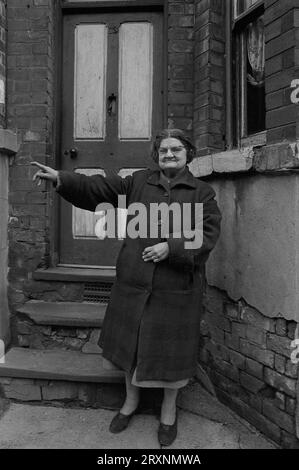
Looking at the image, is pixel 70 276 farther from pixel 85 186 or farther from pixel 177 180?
pixel 177 180

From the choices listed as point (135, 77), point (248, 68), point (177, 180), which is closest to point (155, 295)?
point (177, 180)

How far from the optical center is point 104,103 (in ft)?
12.6

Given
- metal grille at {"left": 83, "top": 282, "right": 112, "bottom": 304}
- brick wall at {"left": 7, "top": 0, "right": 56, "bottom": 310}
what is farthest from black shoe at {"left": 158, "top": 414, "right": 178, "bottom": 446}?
brick wall at {"left": 7, "top": 0, "right": 56, "bottom": 310}

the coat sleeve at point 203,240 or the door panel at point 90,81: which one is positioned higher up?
the door panel at point 90,81

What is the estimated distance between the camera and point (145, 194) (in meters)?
2.42

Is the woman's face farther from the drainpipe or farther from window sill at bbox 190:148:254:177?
the drainpipe

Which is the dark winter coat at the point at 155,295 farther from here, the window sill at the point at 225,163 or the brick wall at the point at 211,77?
the brick wall at the point at 211,77

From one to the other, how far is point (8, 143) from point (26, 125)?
11.6 inches

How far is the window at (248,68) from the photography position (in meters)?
3.00

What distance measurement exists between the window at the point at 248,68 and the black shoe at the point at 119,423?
7.12 ft

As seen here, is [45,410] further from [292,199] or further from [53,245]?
[292,199]

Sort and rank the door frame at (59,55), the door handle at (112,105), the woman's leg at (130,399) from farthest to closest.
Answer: the door handle at (112,105)
the door frame at (59,55)
the woman's leg at (130,399)

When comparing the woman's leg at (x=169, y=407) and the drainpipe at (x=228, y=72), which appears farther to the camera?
the drainpipe at (x=228, y=72)

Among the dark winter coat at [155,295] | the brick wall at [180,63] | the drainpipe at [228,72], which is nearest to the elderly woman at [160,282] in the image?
the dark winter coat at [155,295]
